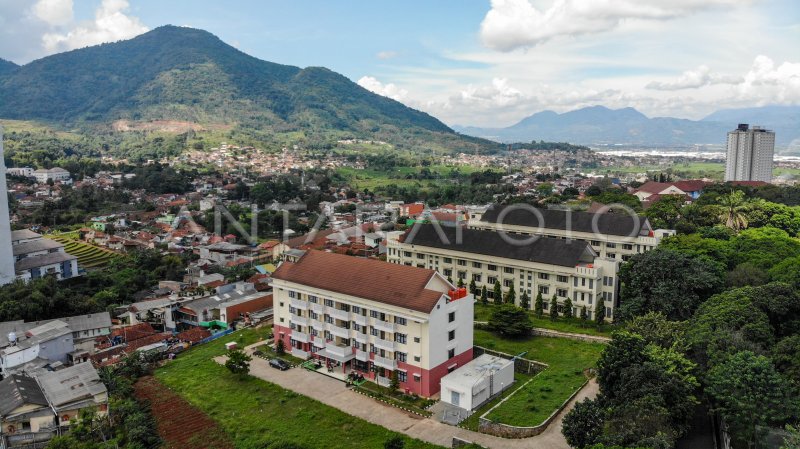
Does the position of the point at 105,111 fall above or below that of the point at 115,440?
above

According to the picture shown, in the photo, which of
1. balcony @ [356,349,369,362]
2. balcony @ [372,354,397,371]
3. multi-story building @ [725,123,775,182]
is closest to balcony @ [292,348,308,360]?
balcony @ [356,349,369,362]

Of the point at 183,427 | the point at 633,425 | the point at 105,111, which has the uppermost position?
the point at 105,111

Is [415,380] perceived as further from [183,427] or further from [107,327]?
[107,327]

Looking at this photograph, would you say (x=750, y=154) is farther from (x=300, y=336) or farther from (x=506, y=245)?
(x=300, y=336)

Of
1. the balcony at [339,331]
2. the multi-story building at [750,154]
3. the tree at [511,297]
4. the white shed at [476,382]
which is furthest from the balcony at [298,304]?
the multi-story building at [750,154]

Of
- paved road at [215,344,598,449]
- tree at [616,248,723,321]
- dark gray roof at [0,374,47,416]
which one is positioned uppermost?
tree at [616,248,723,321]

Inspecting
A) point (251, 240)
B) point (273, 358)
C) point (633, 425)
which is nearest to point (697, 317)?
point (633, 425)

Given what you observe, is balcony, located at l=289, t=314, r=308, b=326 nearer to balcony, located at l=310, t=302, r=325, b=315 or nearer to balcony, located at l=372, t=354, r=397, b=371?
balcony, located at l=310, t=302, r=325, b=315
